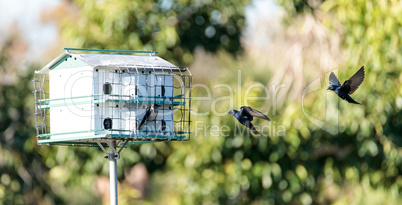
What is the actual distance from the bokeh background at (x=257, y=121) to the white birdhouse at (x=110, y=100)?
4.72 m

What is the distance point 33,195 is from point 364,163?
6796mm

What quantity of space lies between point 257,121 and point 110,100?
18.5 feet

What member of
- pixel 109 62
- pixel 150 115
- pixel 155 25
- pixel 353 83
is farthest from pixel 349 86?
pixel 155 25

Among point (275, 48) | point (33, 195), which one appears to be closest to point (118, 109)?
point (33, 195)

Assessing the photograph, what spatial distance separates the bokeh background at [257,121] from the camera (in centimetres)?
1340

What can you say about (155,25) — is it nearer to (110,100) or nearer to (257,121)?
(257,121)

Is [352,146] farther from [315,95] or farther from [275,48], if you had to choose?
[275,48]

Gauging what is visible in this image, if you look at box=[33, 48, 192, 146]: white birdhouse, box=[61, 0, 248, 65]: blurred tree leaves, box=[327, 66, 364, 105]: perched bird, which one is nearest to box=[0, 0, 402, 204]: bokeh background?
box=[61, 0, 248, 65]: blurred tree leaves

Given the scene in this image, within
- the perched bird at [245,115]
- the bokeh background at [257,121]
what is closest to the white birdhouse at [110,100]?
the perched bird at [245,115]

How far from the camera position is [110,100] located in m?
8.60

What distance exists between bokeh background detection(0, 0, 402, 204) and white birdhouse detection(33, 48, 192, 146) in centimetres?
472

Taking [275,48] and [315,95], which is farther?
[275,48]

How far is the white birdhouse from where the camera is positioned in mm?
8625

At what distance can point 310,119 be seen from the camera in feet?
45.2
